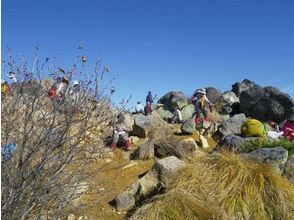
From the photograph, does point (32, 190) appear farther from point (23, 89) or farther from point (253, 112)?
point (253, 112)

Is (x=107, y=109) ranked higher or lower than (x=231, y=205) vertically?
higher

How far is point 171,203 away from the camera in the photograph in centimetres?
746

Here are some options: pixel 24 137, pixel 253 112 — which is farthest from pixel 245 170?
pixel 253 112

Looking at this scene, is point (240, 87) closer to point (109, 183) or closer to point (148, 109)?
point (148, 109)

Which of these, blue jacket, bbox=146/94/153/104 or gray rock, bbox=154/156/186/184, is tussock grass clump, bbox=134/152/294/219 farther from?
blue jacket, bbox=146/94/153/104

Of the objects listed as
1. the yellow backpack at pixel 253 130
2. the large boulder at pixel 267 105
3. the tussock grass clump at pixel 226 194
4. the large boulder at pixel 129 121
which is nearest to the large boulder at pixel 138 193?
the tussock grass clump at pixel 226 194

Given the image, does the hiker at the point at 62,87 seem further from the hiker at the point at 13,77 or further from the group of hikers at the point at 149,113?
the group of hikers at the point at 149,113

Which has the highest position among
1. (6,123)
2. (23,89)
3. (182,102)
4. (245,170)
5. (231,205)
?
(182,102)

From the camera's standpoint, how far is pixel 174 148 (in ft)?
37.6

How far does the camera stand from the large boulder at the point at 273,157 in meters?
9.18

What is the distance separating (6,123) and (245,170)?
414 centimetres

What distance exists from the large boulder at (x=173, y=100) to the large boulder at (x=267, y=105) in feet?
9.94

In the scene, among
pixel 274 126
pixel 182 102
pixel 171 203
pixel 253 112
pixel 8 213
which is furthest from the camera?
pixel 182 102

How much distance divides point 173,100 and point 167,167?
54.5 ft
